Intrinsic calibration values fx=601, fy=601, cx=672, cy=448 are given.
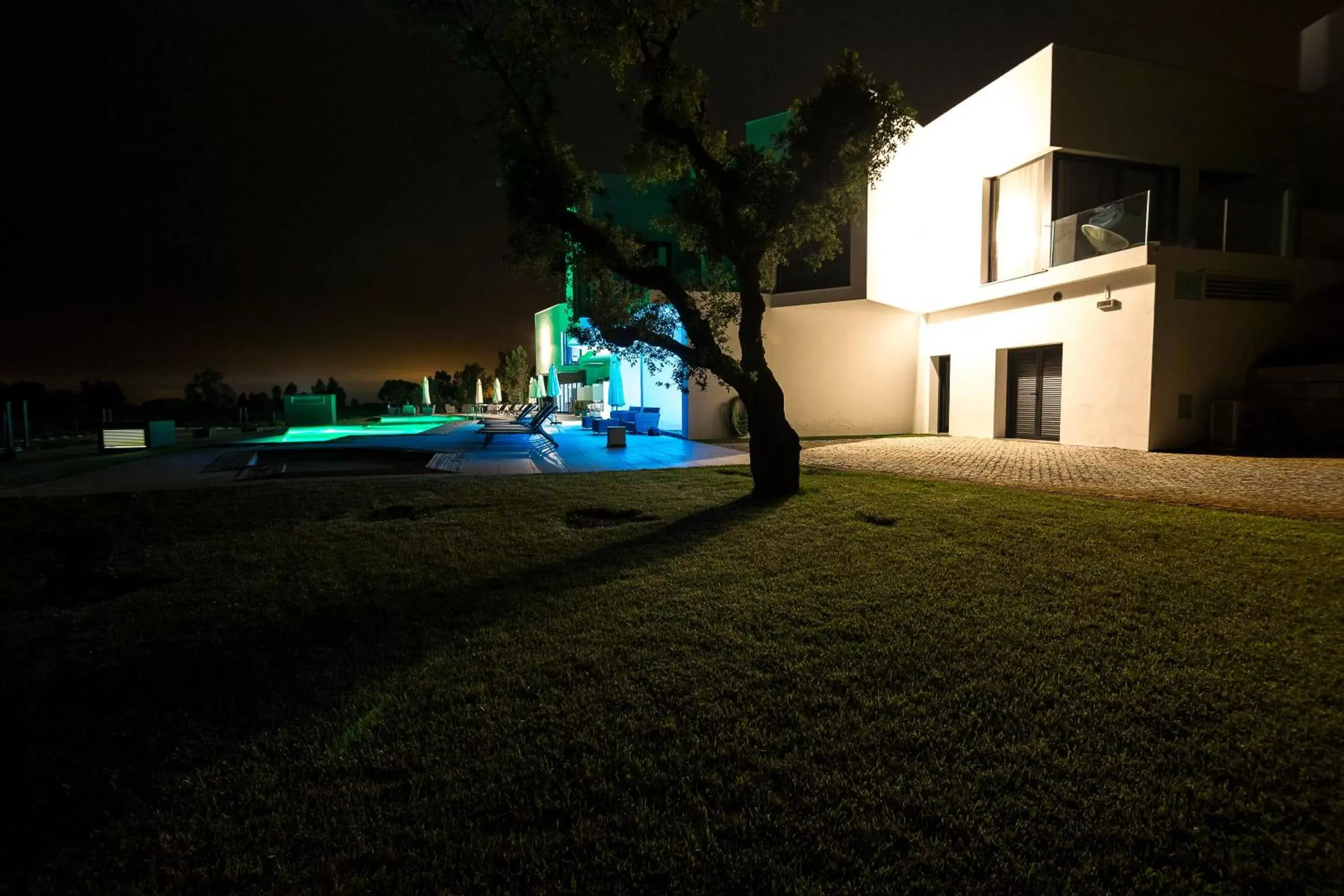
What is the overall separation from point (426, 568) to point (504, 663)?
1876 mm

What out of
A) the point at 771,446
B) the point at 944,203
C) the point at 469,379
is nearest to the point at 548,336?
the point at 469,379

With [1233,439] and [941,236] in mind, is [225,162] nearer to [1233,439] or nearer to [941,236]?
[941,236]

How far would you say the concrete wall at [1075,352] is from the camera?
36.1 ft

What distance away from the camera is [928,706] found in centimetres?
263

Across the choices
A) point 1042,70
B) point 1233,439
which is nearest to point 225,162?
point 1042,70

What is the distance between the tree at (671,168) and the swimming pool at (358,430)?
10204 mm

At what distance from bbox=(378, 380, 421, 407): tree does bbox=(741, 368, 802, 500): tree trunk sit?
28.4 meters

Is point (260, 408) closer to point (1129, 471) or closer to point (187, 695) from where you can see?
point (187, 695)

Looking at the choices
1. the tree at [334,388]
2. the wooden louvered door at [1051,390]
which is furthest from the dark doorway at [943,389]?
the tree at [334,388]

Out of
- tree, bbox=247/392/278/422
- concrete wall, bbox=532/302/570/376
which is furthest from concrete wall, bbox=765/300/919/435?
tree, bbox=247/392/278/422

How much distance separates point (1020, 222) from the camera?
43.7 feet

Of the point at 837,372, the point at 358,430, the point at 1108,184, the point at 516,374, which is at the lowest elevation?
the point at 358,430

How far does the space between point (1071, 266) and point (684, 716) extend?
12.9 m

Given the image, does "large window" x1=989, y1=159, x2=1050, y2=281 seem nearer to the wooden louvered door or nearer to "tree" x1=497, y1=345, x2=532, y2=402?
the wooden louvered door
